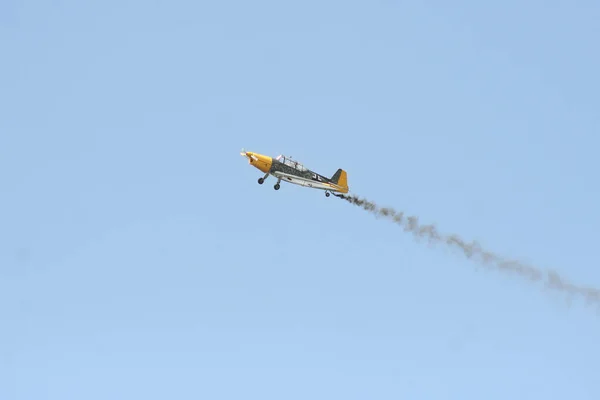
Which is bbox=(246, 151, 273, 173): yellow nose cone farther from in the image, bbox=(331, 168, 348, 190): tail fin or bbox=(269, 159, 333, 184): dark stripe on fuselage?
bbox=(331, 168, 348, 190): tail fin

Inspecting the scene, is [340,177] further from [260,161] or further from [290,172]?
[260,161]

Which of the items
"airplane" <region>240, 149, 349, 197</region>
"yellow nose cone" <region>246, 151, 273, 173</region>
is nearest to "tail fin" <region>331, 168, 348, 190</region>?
"airplane" <region>240, 149, 349, 197</region>

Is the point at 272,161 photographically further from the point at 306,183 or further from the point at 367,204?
the point at 367,204

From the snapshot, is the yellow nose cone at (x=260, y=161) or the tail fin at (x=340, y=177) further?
the tail fin at (x=340, y=177)

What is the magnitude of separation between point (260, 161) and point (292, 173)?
374 centimetres

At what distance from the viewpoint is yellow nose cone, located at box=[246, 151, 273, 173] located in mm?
134125


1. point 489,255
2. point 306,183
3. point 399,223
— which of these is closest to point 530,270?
point 489,255

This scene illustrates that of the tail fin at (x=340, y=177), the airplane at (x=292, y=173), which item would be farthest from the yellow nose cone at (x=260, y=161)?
the tail fin at (x=340, y=177)

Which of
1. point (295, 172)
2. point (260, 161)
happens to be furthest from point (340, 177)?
point (260, 161)

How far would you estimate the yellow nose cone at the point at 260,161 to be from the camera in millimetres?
134125

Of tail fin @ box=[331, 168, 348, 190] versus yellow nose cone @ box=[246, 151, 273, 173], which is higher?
tail fin @ box=[331, 168, 348, 190]

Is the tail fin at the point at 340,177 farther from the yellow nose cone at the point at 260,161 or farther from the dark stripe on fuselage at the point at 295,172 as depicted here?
the yellow nose cone at the point at 260,161

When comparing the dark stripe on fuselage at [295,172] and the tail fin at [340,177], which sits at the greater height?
the tail fin at [340,177]

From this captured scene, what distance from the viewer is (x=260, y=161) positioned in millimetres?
134125
